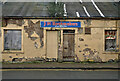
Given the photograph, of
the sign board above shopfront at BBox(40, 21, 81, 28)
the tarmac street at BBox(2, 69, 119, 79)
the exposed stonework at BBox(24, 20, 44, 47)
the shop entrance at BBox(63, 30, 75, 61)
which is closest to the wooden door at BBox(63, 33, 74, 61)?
the shop entrance at BBox(63, 30, 75, 61)

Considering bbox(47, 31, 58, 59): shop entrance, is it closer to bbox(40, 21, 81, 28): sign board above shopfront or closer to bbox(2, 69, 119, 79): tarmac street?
bbox(40, 21, 81, 28): sign board above shopfront

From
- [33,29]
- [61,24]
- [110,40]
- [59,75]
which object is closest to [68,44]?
[61,24]

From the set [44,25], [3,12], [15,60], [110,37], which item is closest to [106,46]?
[110,37]

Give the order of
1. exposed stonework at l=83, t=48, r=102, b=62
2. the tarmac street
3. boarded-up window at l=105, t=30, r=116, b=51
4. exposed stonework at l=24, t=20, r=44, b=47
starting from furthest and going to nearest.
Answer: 1. boarded-up window at l=105, t=30, r=116, b=51
2. exposed stonework at l=83, t=48, r=102, b=62
3. exposed stonework at l=24, t=20, r=44, b=47
4. the tarmac street

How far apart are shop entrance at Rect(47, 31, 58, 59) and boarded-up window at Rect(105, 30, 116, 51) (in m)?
3.98

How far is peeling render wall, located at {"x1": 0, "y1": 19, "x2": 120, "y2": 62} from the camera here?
15281 millimetres

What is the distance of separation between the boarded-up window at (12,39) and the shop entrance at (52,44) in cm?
233

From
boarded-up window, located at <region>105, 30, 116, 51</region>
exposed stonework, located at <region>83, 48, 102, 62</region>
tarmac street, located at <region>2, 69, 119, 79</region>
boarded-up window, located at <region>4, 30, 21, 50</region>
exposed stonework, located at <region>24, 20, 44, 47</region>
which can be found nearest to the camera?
tarmac street, located at <region>2, 69, 119, 79</region>

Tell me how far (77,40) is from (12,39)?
5.08 m

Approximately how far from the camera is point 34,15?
15438 millimetres

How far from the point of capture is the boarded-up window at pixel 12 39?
15.5 metres

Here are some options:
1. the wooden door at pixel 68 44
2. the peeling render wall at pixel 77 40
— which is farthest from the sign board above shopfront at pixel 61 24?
the wooden door at pixel 68 44

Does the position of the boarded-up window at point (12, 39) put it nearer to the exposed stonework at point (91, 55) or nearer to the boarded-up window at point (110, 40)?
the exposed stonework at point (91, 55)

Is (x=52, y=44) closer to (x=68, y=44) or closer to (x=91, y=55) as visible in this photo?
(x=68, y=44)
